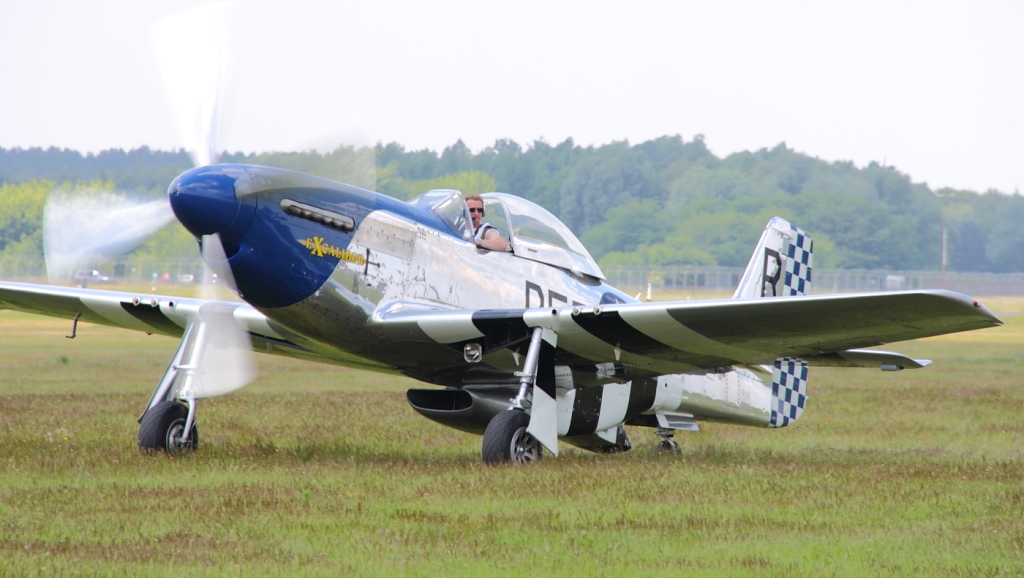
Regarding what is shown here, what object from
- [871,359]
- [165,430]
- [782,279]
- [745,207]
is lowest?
[165,430]

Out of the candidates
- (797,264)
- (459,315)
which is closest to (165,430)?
(459,315)

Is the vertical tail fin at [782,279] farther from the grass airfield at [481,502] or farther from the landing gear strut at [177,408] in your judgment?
the landing gear strut at [177,408]

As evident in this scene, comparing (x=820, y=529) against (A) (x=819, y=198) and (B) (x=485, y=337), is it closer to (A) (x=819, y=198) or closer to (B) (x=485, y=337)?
(B) (x=485, y=337)

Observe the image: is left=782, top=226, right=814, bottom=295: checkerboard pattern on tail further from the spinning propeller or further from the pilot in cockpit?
the spinning propeller

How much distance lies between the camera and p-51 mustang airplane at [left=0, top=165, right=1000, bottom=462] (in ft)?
24.3

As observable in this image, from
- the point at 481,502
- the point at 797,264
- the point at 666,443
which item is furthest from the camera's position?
the point at 797,264

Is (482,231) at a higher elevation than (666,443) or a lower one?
higher

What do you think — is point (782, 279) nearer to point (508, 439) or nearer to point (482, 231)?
point (482, 231)

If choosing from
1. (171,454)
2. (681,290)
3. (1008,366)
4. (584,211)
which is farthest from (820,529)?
(584,211)

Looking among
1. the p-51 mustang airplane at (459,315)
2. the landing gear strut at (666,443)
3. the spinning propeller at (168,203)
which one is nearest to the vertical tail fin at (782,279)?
the landing gear strut at (666,443)

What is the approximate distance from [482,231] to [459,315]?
99cm

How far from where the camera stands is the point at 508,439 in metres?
8.01

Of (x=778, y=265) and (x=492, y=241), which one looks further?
(x=778, y=265)

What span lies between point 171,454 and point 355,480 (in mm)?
1990
